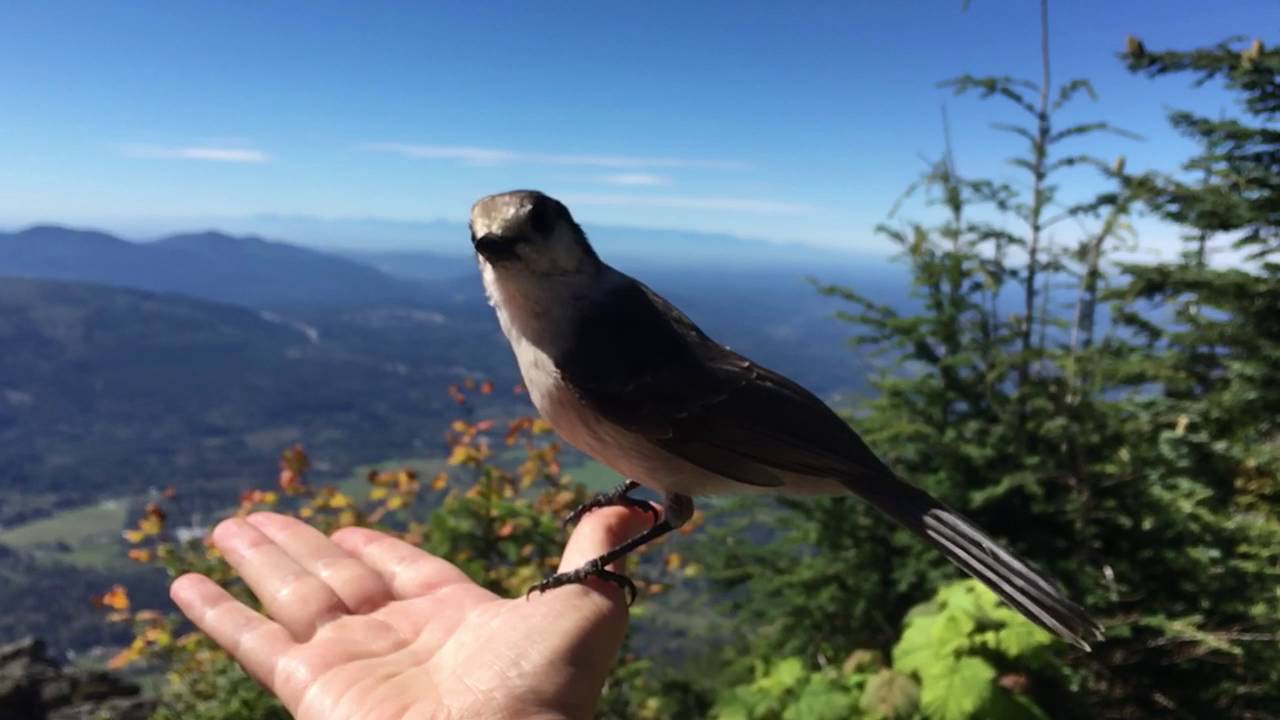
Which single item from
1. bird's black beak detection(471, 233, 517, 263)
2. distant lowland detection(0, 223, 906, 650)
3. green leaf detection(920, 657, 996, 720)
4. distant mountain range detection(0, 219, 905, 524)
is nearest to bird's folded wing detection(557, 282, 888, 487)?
bird's black beak detection(471, 233, 517, 263)

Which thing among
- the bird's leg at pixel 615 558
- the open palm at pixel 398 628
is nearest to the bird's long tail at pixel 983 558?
the bird's leg at pixel 615 558

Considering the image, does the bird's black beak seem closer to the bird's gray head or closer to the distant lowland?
the bird's gray head

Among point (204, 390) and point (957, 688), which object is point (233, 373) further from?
point (957, 688)

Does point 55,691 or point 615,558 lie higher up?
point 615,558

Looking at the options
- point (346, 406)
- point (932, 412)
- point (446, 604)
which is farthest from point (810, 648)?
point (346, 406)

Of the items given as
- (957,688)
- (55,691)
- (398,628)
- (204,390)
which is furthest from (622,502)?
(204,390)

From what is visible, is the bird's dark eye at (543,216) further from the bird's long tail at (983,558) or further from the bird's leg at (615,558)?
the bird's long tail at (983,558)

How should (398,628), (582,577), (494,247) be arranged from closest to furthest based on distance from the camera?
(494,247)
(582,577)
(398,628)
